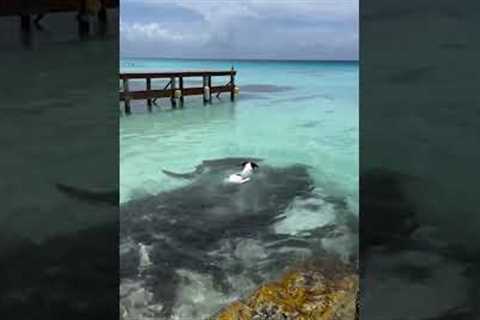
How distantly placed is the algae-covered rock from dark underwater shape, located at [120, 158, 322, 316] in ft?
2.61

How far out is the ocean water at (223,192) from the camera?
6.16 m

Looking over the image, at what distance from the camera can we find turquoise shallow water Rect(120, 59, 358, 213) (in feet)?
34.3

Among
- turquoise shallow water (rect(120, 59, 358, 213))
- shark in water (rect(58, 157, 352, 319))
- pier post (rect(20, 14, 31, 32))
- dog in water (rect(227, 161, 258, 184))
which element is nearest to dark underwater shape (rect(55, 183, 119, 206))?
pier post (rect(20, 14, 31, 32))

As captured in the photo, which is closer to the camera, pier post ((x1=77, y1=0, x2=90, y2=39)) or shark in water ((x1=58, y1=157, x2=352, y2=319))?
pier post ((x1=77, y1=0, x2=90, y2=39))

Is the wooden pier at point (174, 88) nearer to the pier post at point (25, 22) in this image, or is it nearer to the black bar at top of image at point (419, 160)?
the pier post at point (25, 22)

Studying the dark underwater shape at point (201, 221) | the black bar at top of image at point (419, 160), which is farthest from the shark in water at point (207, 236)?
the black bar at top of image at point (419, 160)

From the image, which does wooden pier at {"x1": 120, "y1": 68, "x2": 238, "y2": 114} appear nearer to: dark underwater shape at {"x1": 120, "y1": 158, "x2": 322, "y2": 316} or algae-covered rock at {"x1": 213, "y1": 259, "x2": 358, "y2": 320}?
dark underwater shape at {"x1": 120, "y1": 158, "x2": 322, "y2": 316}

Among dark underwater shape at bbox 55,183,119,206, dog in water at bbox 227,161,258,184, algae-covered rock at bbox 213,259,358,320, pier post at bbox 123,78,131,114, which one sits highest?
pier post at bbox 123,78,131,114

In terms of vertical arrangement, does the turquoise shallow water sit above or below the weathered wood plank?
below

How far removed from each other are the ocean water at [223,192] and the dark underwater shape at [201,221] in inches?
0.8

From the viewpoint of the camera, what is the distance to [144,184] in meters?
9.93

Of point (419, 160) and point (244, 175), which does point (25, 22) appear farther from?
point (244, 175)

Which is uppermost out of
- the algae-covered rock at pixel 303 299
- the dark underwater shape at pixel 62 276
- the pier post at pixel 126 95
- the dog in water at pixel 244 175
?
the pier post at pixel 126 95

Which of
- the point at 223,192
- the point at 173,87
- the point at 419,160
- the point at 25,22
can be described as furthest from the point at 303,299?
the point at 173,87
